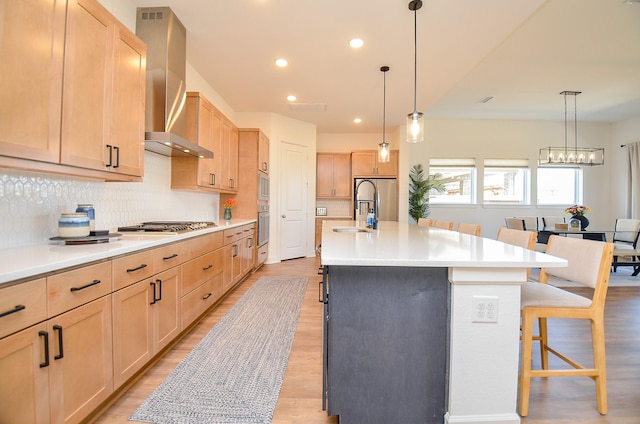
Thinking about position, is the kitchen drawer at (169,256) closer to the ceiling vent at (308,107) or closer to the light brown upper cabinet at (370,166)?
the ceiling vent at (308,107)

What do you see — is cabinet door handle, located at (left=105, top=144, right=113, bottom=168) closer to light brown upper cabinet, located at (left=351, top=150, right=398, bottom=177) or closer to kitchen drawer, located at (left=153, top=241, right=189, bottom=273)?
kitchen drawer, located at (left=153, top=241, right=189, bottom=273)

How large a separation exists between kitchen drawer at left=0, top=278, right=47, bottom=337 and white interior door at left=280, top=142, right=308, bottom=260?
4646mm

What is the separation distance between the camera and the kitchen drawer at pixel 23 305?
98cm

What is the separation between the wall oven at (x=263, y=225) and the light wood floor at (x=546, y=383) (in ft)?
6.53

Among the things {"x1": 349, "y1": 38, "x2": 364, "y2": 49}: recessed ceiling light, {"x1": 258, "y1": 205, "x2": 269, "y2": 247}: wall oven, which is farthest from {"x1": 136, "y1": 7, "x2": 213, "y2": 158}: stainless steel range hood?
{"x1": 258, "y1": 205, "x2": 269, "y2": 247}: wall oven

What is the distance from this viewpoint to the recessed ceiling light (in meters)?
3.16

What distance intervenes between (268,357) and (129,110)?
1974 mm

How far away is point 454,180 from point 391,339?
22.3 ft

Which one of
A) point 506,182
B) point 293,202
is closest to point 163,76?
point 293,202

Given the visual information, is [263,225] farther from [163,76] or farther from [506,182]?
[506,182]

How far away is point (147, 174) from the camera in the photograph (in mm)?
2822

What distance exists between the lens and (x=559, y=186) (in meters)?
7.33

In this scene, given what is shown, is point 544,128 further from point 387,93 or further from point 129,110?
point 129,110

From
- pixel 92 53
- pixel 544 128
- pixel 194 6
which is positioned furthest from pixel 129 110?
pixel 544 128
